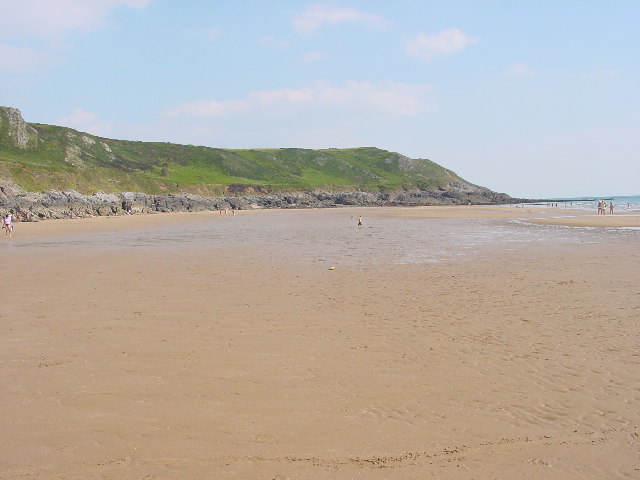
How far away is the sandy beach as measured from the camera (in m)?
4.99

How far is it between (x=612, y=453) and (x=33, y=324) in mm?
10585

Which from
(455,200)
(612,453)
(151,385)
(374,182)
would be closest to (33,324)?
(151,385)

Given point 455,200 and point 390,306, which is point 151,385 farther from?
point 455,200

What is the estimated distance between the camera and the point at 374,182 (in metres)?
158

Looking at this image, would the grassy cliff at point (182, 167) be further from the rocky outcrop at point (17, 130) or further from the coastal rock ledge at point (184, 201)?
the coastal rock ledge at point (184, 201)

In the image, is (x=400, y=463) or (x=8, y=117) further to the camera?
(x=8, y=117)

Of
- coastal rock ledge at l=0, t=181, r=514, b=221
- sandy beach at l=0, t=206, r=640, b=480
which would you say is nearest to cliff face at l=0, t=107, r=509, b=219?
coastal rock ledge at l=0, t=181, r=514, b=221

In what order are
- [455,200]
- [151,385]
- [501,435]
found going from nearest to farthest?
[501,435]
[151,385]
[455,200]

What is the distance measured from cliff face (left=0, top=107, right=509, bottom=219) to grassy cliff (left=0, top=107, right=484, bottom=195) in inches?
9.9

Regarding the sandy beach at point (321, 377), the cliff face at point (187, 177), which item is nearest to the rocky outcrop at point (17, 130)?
the cliff face at point (187, 177)

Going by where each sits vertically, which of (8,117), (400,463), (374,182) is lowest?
(400,463)

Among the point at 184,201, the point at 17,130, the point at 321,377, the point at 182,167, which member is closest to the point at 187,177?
the point at 182,167

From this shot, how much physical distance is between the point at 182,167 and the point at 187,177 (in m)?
12.4

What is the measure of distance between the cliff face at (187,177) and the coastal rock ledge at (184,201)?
0.18 m
